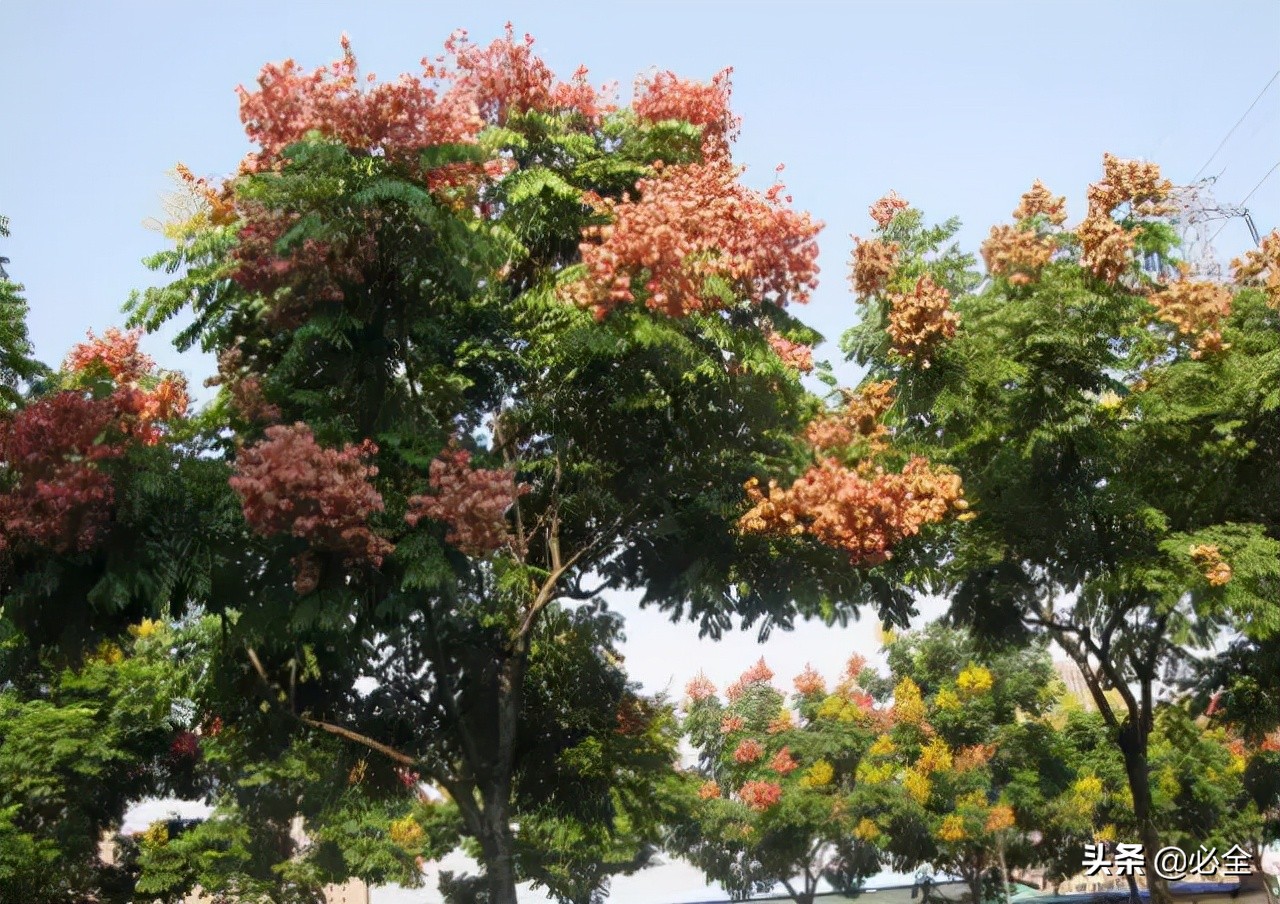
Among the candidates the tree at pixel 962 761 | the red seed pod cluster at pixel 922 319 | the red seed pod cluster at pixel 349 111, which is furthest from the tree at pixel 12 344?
the tree at pixel 962 761

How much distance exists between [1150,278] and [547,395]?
8.61 m

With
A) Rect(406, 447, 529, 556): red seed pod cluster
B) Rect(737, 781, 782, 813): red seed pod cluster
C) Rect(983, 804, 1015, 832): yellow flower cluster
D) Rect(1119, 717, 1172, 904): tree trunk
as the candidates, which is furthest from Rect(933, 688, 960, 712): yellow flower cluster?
Rect(406, 447, 529, 556): red seed pod cluster

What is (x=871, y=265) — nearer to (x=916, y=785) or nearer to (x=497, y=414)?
(x=497, y=414)

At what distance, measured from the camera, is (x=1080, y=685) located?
279 ft

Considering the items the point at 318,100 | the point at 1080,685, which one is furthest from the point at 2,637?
the point at 1080,685

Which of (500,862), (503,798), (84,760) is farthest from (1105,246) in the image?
(84,760)

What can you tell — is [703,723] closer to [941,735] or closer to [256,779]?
[941,735]

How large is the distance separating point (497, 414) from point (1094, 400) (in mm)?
7023

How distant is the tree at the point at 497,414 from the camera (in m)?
12.0

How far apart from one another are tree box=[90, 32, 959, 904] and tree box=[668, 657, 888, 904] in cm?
1262

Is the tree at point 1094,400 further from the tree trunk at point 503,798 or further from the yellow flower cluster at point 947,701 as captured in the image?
the yellow flower cluster at point 947,701

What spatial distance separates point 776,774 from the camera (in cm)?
2909

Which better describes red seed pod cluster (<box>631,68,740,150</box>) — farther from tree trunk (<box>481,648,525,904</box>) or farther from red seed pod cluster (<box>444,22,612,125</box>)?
tree trunk (<box>481,648,525,904</box>)

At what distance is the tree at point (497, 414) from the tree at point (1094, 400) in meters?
1.70
